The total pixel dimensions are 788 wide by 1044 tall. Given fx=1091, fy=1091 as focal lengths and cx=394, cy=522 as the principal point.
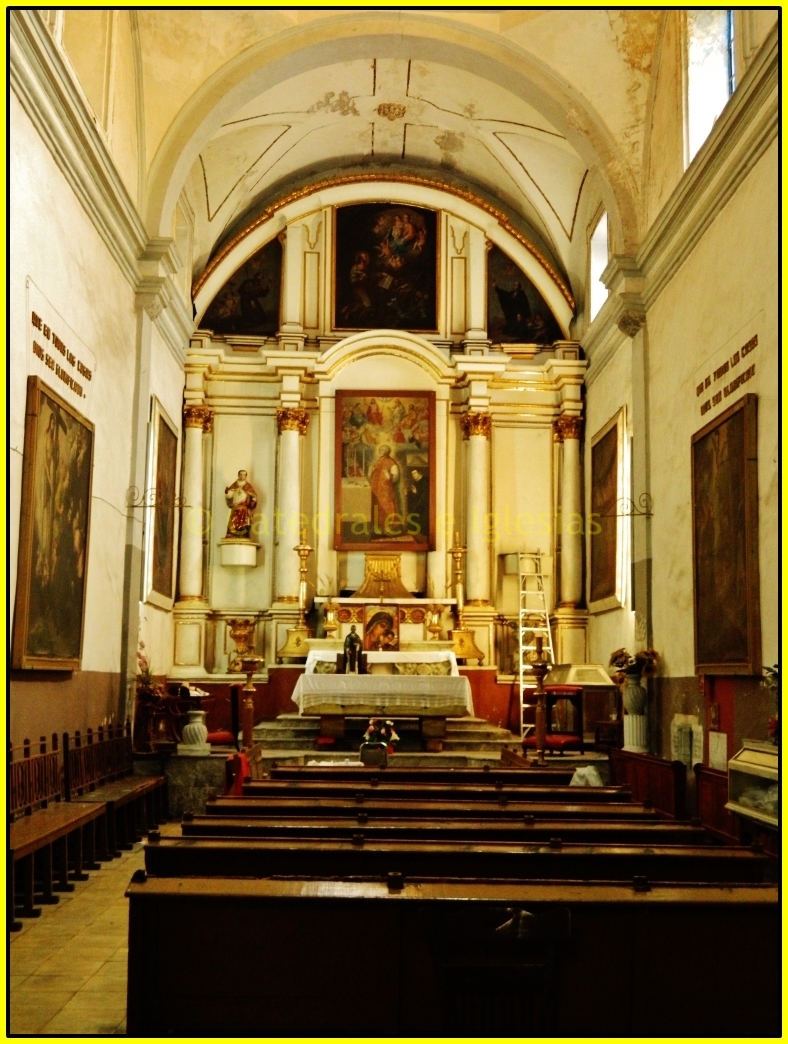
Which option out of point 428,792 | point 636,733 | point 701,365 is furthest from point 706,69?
point 428,792

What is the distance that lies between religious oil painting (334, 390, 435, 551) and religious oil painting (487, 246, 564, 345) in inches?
73.4

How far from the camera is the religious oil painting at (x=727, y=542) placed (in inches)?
356

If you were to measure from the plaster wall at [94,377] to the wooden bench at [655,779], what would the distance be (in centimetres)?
528

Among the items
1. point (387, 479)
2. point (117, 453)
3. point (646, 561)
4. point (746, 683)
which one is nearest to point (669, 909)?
point (746, 683)

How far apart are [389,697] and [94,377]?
531cm

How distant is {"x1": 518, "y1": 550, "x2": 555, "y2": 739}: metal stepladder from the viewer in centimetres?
1686

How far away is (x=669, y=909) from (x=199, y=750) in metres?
7.98

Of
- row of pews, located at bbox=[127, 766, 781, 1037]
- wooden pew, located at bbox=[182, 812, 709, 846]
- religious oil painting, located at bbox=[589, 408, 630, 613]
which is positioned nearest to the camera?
row of pews, located at bbox=[127, 766, 781, 1037]

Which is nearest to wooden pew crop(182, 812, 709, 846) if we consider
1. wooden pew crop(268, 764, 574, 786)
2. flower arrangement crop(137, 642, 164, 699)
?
wooden pew crop(268, 764, 574, 786)

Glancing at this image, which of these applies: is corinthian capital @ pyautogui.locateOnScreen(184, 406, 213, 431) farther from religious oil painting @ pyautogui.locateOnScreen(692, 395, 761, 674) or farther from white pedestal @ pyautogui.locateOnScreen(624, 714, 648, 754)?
religious oil painting @ pyautogui.locateOnScreen(692, 395, 761, 674)

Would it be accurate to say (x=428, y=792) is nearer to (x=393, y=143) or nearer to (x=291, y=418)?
(x=291, y=418)

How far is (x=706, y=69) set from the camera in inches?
449

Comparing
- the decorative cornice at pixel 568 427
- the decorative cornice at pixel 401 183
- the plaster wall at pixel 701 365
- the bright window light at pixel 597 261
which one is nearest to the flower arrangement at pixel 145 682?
the plaster wall at pixel 701 365

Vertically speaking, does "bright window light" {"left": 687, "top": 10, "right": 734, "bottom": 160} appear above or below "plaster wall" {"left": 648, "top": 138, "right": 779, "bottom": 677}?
above
